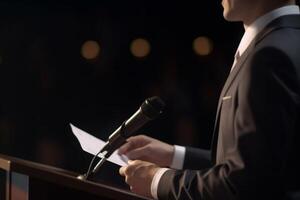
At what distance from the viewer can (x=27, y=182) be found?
0.76 metres

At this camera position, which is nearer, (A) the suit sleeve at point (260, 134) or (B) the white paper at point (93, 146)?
(A) the suit sleeve at point (260, 134)

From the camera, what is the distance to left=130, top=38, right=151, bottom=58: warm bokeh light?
2012mm

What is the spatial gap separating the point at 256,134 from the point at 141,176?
0.68 ft

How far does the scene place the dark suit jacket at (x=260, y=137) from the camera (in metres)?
0.71

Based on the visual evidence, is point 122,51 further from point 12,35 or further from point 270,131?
point 270,131

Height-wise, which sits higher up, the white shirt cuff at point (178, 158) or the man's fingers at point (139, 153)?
the man's fingers at point (139, 153)

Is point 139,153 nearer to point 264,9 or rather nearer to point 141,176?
point 141,176

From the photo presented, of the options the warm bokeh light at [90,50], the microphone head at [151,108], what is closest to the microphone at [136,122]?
the microphone head at [151,108]

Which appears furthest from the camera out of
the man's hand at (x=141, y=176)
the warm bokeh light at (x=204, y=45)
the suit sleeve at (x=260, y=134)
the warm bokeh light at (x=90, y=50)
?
the warm bokeh light at (x=90, y=50)

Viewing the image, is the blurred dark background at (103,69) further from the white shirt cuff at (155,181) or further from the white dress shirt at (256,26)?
the white shirt cuff at (155,181)

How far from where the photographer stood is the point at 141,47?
2020 mm

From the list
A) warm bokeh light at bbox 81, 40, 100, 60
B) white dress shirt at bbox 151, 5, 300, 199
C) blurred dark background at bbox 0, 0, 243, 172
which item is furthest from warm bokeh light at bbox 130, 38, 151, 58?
white dress shirt at bbox 151, 5, 300, 199

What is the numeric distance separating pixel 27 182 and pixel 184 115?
128 cm

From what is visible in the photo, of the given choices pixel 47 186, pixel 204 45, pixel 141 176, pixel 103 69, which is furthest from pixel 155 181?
pixel 103 69
